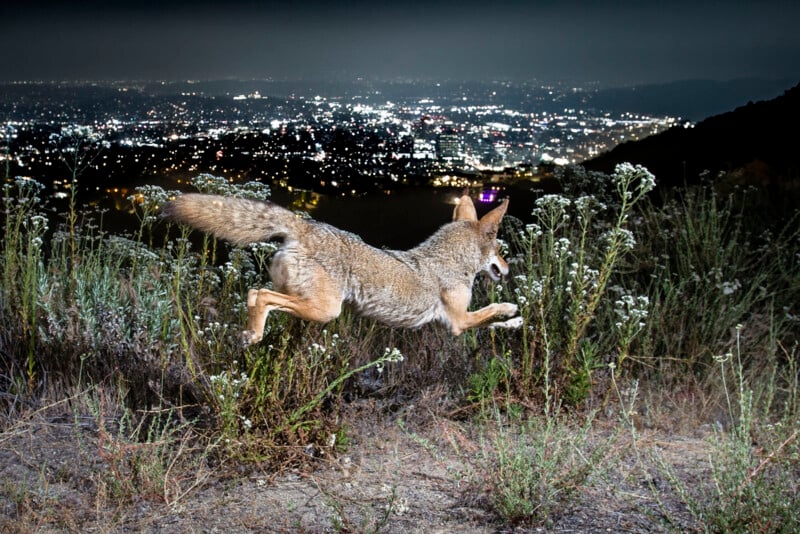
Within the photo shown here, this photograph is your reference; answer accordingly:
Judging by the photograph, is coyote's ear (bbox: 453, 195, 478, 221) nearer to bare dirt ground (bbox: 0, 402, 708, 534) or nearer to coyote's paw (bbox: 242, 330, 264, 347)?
bare dirt ground (bbox: 0, 402, 708, 534)

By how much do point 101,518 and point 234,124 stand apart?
424 inches

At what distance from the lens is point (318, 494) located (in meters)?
4.10

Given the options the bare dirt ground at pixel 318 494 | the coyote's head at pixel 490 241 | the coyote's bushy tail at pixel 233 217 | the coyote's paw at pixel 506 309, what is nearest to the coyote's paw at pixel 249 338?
the coyote's bushy tail at pixel 233 217

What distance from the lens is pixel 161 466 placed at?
3.94 metres

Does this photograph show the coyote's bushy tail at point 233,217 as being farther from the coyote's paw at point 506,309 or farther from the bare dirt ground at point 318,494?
the coyote's paw at point 506,309

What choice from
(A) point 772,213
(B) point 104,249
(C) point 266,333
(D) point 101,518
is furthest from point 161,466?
(A) point 772,213

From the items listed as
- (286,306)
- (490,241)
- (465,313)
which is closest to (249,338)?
(286,306)

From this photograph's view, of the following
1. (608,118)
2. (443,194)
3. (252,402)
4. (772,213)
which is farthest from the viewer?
(608,118)

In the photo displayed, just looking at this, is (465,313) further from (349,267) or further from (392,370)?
(349,267)

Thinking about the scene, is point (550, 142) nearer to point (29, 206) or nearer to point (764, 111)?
point (764, 111)

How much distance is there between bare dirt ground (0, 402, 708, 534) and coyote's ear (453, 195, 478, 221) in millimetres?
1855

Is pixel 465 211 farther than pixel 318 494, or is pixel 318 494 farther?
pixel 465 211

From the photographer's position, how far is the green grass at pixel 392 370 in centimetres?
397

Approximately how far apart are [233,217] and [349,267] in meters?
0.80
